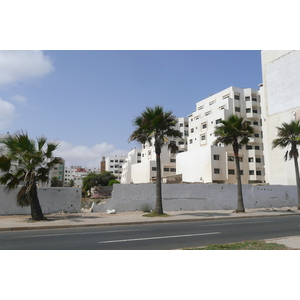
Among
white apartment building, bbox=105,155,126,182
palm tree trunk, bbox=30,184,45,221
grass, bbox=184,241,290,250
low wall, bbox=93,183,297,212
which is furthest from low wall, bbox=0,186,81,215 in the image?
white apartment building, bbox=105,155,126,182

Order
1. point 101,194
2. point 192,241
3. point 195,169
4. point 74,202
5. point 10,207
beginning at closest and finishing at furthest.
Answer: point 192,241 < point 10,207 < point 74,202 < point 101,194 < point 195,169

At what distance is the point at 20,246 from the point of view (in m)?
8.73

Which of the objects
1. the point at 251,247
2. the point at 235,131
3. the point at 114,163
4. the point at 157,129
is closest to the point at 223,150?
the point at 235,131

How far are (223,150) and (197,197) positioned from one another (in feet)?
113

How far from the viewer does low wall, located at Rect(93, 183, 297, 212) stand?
70.3 ft

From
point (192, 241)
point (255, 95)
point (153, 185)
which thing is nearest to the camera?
point (192, 241)

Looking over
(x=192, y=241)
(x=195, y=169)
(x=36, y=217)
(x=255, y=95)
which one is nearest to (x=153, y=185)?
(x=36, y=217)

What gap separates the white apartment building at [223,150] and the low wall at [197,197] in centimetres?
2503

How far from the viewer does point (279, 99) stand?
155ft

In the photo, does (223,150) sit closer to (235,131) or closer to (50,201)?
(235,131)

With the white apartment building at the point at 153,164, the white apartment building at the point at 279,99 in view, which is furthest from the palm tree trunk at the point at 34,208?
the white apartment building at the point at 153,164

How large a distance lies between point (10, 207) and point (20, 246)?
Answer: 10.4m

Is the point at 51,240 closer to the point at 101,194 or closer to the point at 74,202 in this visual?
the point at 74,202

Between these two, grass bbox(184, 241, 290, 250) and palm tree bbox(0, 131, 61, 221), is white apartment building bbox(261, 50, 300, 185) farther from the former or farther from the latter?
grass bbox(184, 241, 290, 250)
